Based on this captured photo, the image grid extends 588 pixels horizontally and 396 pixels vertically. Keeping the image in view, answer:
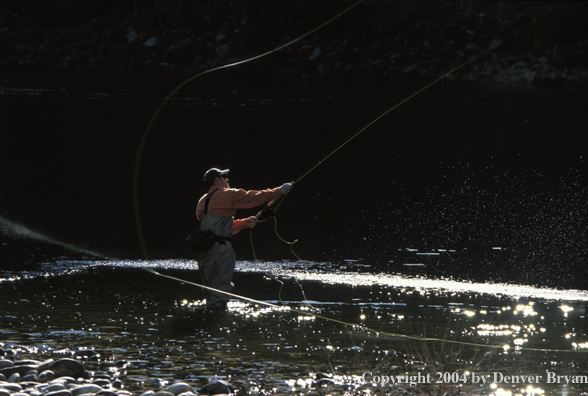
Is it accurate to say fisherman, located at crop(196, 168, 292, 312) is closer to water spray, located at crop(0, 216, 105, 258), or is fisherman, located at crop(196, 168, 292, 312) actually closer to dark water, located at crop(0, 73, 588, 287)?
dark water, located at crop(0, 73, 588, 287)

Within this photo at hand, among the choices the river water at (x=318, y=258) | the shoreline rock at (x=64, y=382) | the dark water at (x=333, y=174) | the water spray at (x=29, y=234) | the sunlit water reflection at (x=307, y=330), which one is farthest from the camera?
the dark water at (x=333, y=174)

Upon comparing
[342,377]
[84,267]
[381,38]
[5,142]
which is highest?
[381,38]

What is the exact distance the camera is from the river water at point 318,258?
6.80 m

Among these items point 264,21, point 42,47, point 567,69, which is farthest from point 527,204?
point 42,47

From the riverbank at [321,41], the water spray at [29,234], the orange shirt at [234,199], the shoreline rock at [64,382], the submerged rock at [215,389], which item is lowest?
the submerged rock at [215,389]

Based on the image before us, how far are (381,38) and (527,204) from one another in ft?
146

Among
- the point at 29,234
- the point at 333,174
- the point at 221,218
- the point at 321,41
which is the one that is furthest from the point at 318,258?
the point at 321,41

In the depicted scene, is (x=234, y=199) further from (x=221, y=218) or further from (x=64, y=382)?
(x=64, y=382)

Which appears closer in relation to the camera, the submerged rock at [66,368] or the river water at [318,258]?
the submerged rock at [66,368]

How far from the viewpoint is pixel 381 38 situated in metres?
58.2

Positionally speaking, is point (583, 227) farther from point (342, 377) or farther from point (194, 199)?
point (342, 377)

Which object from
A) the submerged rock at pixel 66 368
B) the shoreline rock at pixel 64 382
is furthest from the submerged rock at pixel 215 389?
the submerged rock at pixel 66 368

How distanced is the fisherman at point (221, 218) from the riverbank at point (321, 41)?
39753 mm

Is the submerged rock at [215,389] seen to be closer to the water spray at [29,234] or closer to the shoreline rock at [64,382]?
the shoreline rock at [64,382]
